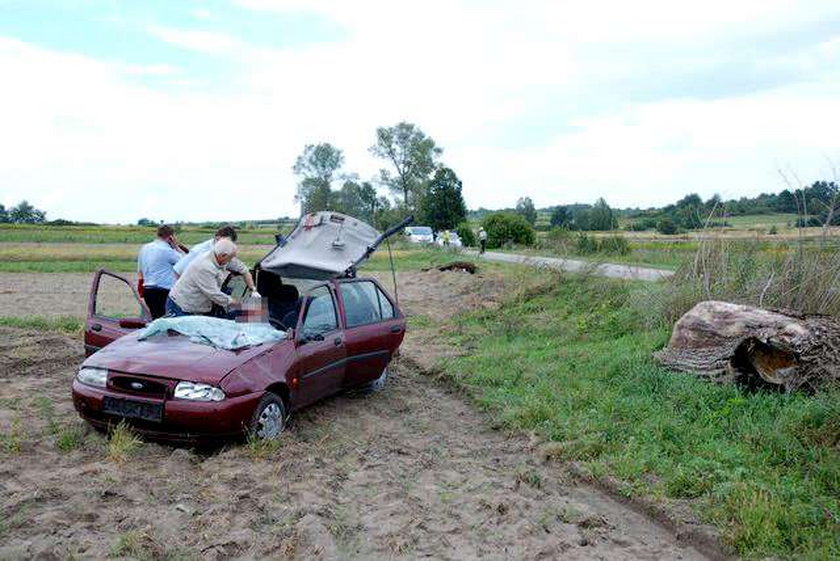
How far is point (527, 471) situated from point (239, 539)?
2.54 meters

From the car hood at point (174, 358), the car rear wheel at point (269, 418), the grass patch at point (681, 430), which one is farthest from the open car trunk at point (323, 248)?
the car rear wheel at point (269, 418)

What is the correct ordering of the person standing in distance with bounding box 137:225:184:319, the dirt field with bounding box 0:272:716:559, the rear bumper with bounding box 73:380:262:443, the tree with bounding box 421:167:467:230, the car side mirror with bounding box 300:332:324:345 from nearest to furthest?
1. the dirt field with bounding box 0:272:716:559
2. the rear bumper with bounding box 73:380:262:443
3. the car side mirror with bounding box 300:332:324:345
4. the person standing in distance with bounding box 137:225:184:319
5. the tree with bounding box 421:167:467:230

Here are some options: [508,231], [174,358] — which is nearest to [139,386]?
[174,358]

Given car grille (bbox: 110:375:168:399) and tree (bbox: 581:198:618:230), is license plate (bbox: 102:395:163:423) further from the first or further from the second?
tree (bbox: 581:198:618:230)

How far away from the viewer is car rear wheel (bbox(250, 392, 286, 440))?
21.1 ft

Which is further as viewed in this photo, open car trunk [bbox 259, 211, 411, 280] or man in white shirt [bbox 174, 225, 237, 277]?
open car trunk [bbox 259, 211, 411, 280]

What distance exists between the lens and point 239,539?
473cm

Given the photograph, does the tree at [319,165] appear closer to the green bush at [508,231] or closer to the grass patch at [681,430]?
the green bush at [508,231]

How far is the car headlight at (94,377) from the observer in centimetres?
644

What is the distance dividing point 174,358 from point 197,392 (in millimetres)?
492

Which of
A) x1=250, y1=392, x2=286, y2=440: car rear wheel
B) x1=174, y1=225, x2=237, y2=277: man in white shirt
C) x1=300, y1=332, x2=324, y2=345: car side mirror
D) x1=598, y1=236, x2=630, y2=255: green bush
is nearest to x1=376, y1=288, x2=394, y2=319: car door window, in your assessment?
x1=300, y1=332, x2=324, y2=345: car side mirror

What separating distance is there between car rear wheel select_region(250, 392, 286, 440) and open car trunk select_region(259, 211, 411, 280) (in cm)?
236

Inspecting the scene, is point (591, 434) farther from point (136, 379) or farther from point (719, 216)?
point (719, 216)

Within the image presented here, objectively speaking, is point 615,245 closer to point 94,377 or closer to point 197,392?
point 197,392
